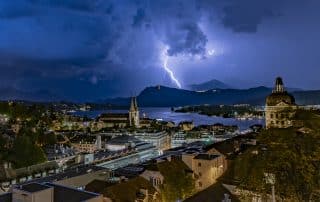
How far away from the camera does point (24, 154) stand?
3475 cm

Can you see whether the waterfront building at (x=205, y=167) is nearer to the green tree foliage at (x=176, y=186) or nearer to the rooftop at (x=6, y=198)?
the green tree foliage at (x=176, y=186)

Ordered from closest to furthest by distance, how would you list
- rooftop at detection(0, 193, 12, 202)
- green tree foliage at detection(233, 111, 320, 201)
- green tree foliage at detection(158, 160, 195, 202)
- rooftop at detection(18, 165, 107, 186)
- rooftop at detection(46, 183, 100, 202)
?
1. green tree foliage at detection(233, 111, 320, 201)
2. rooftop at detection(0, 193, 12, 202)
3. rooftop at detection(46, 183, 100, 202)
4. green tree foliage at detection(158, 160, 195, 202)
5. rooftop at detection(18, 165, 107, 186)

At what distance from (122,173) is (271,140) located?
15.6 m

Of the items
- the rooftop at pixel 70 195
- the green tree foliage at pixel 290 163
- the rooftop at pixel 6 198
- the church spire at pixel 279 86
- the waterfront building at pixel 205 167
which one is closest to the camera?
the green tree foliage at pixel 290 163

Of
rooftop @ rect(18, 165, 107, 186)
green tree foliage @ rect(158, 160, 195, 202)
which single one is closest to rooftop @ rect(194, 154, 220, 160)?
green tree foliage @ rect(158, 160, 195, 202)

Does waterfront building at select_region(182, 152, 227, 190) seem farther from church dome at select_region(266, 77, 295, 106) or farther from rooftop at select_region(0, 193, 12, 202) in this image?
church dome at select_region(266, 77, 295, 106)

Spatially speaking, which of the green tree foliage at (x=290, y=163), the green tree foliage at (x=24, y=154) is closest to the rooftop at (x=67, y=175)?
the green tree foliage at (x=24, y=154)

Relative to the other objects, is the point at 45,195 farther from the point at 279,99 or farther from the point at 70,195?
the point at 279,99

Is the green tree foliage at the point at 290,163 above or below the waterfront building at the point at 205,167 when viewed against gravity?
above

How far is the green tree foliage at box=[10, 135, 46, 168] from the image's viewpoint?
112 ft

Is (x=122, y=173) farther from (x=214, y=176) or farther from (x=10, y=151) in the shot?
(x=10, y=151)

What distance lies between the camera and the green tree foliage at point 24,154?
112 ft

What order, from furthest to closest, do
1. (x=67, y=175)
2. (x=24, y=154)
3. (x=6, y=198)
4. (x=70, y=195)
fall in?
1. (x=24, y=154)
2. (x=67, y=175)
3. (x=70, y=195)
4. (x=6, y=198)

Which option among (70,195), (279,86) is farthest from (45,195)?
(279,86)
